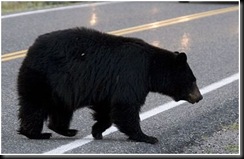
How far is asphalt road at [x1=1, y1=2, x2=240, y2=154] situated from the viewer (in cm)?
653

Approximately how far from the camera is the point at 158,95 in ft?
28.7

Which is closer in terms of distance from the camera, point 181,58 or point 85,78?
point 85,78

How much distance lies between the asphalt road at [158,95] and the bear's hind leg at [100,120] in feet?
0.31

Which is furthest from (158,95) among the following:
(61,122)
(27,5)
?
(27,5)

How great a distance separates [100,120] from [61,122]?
38 cm

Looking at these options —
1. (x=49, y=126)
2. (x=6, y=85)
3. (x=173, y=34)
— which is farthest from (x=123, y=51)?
(x=173, y=34)

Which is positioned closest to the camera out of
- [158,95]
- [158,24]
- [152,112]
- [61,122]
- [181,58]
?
[181,58]

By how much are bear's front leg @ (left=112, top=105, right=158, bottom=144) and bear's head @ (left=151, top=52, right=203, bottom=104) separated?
16.2 inches

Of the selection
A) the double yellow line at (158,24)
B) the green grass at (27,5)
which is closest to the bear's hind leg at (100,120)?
the double yellow line at (158,24)

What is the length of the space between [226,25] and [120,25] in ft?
7.19

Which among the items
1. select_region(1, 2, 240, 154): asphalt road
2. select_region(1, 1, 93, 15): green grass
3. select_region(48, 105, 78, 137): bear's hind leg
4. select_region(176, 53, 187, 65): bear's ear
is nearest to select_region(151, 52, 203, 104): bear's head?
select_region(176, 53, 187, 65): bear's ear

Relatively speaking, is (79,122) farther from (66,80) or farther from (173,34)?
(173,34)

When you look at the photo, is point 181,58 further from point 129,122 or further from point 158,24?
point 158,24

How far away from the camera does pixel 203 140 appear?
6.69m
